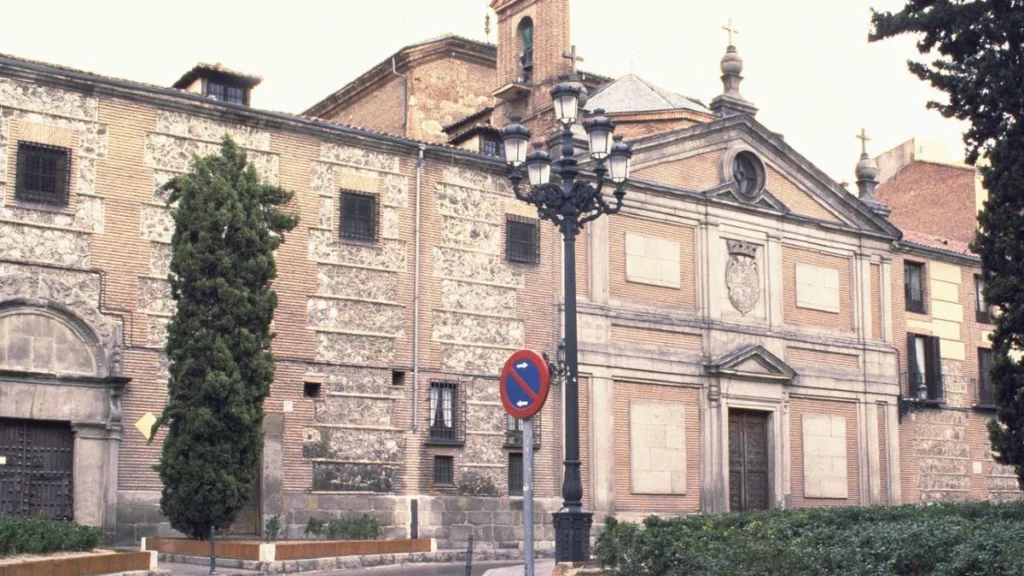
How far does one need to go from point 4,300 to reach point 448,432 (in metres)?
9.03

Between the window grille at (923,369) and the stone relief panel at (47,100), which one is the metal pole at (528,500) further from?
the window grille at (923,369)

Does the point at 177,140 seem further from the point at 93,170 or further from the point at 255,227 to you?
the point at 255,227

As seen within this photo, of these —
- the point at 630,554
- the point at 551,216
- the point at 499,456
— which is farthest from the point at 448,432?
the point at 630,554

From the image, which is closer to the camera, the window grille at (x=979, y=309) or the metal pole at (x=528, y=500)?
the metal pole at (x=528, y=500)

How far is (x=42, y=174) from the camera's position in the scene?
24109 millimetres

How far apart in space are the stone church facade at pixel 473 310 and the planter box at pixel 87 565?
5.69 metres

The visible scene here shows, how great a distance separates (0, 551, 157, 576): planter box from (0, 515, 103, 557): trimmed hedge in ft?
4.34

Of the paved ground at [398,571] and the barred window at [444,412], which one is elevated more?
the barred window at [444,412]

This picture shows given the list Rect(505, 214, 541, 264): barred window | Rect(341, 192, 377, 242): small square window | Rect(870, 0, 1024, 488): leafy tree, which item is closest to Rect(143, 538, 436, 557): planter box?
Rect(341, 192, 377, 242): small square window

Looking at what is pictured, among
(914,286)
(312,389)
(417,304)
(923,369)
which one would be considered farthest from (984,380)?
(312,389)

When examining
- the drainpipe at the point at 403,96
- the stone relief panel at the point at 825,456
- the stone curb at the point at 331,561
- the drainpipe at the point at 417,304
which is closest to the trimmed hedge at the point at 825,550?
the stone curb at the point at 331,561

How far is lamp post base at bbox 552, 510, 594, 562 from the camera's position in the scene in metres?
17.4

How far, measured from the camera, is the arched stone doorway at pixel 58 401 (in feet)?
75.8

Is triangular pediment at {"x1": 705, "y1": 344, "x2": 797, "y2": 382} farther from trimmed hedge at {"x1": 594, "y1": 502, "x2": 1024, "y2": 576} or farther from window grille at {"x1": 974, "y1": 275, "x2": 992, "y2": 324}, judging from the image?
trimmed hedge at {"x1": 594, "y1": 502, "x2": 1024, "y2": 576}
